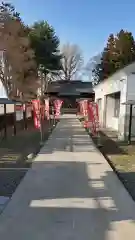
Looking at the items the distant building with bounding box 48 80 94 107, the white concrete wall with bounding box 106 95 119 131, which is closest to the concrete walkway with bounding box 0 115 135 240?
the white concrete wall with bounding box 106 95 119 131

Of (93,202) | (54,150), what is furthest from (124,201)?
(54,150)

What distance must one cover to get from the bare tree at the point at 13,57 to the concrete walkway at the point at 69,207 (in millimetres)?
22481

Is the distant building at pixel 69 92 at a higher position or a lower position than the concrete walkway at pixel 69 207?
higher

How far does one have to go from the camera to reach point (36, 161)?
33.6 feet

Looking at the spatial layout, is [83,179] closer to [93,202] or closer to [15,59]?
[93,202]

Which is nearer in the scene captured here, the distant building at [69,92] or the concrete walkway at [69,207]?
the concrete walkway at [69,207]

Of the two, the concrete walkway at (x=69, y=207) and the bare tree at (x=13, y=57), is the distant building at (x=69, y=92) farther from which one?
the concrete walkway at (x=69, y=207)

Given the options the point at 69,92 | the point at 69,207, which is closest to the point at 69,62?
the point at 69,92

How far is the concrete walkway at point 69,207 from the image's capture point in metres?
4.62

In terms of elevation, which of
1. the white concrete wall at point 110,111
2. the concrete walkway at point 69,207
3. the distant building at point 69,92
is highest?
the distant building at point 69,92

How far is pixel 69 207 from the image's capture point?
5727 mm

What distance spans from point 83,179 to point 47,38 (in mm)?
39528

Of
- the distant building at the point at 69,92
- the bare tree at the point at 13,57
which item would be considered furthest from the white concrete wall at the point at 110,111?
the distant building at the point at 69,92

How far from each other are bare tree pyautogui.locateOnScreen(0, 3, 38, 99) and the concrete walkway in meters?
22.5
